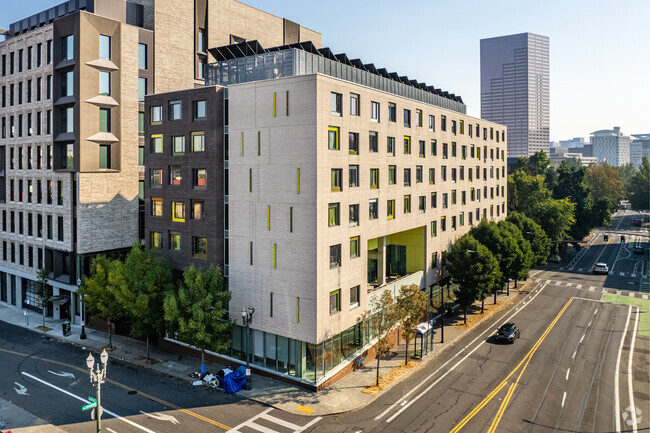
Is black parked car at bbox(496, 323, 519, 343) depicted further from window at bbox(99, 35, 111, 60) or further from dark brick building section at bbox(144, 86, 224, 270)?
window at bbox(99, 35, 111, 60)

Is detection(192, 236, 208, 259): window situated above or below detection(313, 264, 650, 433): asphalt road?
above

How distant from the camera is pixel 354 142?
3341 cm

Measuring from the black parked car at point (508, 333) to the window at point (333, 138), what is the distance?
73.6 ft

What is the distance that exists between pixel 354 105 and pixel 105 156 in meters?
24.8

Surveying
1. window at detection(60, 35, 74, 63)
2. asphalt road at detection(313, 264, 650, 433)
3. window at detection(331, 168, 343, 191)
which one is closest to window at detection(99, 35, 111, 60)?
window at detection(60, 35, 74, 63)

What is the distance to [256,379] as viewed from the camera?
3153 centimetres

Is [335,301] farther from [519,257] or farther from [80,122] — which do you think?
[519,257]

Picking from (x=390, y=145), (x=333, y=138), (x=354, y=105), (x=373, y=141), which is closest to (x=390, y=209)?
(x=390, y=145)

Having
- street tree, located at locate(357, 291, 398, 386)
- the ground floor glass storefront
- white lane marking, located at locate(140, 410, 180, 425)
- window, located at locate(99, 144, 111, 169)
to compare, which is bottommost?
white lane marking, located at locate(140, 410, 180, 425)

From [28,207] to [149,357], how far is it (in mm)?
23940

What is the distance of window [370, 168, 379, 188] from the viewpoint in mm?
35656

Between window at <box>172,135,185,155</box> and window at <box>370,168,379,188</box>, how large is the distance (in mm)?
15114

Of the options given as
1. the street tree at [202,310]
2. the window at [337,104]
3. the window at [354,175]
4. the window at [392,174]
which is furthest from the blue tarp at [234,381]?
the window at [392,174]

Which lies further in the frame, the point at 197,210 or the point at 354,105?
the point at 197,210
